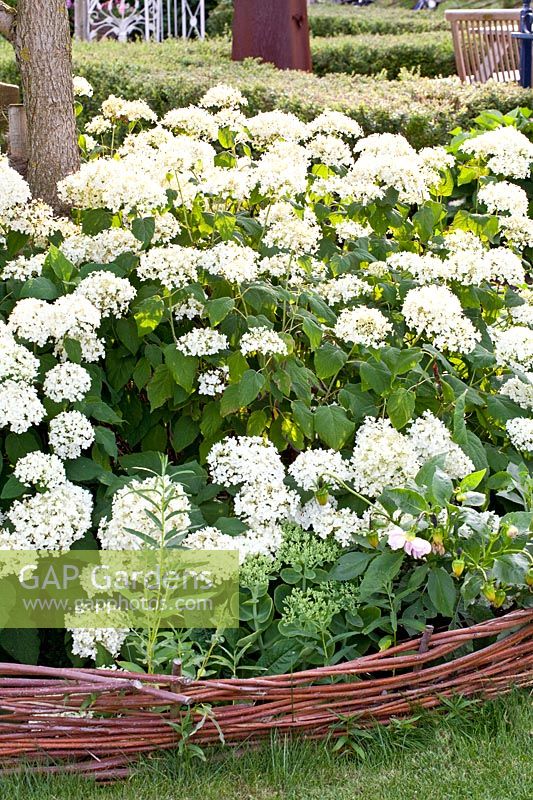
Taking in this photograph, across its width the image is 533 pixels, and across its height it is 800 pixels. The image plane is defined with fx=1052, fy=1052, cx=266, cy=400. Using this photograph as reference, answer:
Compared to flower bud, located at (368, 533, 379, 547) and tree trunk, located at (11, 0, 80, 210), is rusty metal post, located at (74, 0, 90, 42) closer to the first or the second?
tree trunk, located at (11, 0, 80, 210)

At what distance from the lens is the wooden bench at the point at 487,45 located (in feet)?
28.9

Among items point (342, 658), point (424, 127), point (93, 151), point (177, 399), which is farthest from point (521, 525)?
point (424, 127)

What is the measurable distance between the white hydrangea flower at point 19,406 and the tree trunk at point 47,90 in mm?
1272

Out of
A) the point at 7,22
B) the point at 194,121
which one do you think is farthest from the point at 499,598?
the point at 7,22

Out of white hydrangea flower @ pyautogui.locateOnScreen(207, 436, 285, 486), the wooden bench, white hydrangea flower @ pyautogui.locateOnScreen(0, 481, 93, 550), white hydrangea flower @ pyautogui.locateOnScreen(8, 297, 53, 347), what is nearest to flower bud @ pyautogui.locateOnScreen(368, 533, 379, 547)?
white hydrangea flower @ pyautogui.locateOnScreen(207, 436, 285, 486)

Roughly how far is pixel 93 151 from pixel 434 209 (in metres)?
1.22

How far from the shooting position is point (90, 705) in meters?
2.13

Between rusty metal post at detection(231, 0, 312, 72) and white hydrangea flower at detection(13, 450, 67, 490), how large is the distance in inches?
260

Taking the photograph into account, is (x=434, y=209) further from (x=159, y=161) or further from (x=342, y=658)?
(x=342, y=658)

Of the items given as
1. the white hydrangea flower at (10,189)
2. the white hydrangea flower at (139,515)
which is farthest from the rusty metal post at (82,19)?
the white hydrangea flower at (139,515)

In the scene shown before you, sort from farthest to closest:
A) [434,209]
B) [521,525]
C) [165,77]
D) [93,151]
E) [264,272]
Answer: [165,77] < [93,151] < [434,209] < [264,272] < [521,525]

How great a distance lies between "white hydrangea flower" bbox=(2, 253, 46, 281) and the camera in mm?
2738

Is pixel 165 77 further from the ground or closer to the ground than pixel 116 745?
further from the ground

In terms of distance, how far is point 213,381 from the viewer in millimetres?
2639
